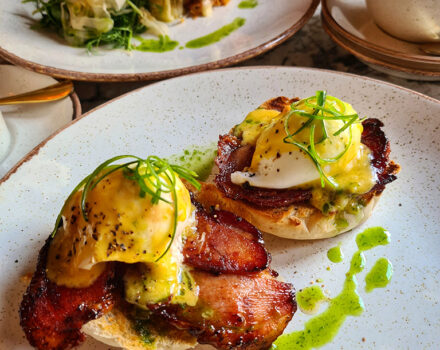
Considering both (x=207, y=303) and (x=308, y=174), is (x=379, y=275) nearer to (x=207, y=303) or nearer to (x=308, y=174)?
(x=308, y=174)

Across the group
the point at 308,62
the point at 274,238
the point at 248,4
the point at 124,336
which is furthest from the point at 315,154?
the point at 248,4

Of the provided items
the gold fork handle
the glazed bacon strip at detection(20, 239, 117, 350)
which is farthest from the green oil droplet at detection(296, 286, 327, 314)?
the gold fork handle

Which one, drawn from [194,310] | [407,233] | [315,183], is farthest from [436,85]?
[194,310]

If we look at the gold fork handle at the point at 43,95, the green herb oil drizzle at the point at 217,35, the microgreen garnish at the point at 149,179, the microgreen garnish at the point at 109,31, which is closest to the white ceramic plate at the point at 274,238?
the gold fork handle at the point at 43,95

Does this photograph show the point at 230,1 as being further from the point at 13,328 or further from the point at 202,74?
the point at 13,328

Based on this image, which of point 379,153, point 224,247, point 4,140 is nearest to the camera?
point 224,247

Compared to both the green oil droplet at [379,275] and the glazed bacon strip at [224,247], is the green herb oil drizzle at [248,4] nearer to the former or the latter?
the glazed bacon strip at [224,247]

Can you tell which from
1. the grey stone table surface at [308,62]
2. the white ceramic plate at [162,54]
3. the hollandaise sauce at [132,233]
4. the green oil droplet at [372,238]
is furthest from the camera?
the grey stone table surface at [308,62]
